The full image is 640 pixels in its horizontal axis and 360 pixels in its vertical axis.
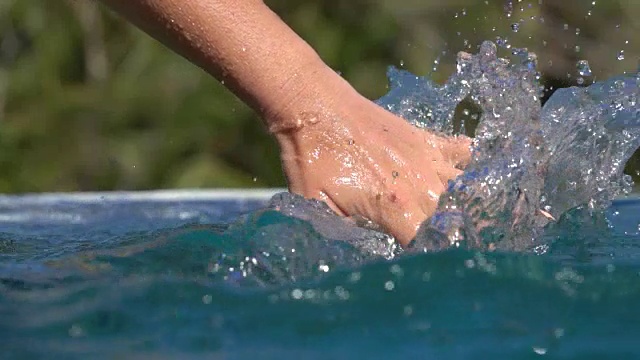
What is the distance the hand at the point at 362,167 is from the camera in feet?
5.89

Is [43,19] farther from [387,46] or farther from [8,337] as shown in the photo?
[8,337]

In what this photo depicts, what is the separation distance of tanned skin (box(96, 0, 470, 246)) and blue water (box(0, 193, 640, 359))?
4.7 inches

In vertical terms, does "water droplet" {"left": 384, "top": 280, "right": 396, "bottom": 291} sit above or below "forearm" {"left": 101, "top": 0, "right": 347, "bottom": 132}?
below

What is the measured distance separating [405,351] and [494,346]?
0.09 m

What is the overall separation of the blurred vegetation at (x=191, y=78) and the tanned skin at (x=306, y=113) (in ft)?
7.72

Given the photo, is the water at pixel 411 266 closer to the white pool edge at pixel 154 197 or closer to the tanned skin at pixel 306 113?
the tanned skin at pixel 306 113

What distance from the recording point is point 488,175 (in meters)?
1.79

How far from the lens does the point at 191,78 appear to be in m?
4.37

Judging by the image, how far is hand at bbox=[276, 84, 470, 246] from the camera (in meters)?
1.79

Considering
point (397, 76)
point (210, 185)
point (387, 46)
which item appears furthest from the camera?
point (387, 46)

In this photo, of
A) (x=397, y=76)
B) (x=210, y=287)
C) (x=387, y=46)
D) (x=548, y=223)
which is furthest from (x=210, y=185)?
(x=210, y=287)

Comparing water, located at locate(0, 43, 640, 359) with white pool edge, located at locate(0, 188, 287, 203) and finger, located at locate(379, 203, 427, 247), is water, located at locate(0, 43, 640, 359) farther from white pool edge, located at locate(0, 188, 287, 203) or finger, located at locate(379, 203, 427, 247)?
white pool edge, located at locate(0, 188, 287, 203)

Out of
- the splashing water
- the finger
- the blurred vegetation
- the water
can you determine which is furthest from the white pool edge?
the blurred vegetation

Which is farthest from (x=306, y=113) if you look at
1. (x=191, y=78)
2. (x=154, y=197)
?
(x=191, y=78)
